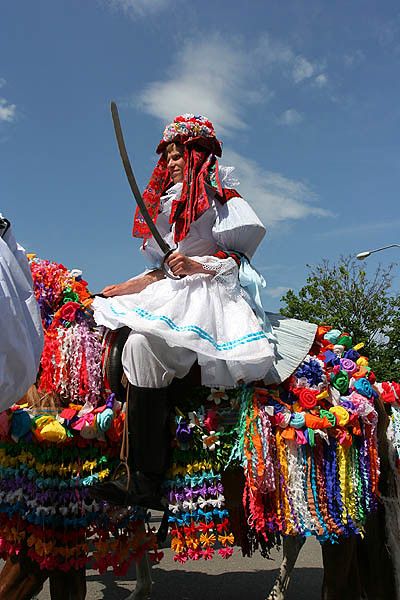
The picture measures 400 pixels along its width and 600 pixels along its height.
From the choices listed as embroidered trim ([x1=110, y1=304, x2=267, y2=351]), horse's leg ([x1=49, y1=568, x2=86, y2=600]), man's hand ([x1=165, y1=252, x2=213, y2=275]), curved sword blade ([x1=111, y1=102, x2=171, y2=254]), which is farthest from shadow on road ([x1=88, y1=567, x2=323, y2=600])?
curved sword blade ([x1=111, y1=102, x2=171, y2=254])

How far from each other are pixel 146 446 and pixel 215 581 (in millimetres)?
2765

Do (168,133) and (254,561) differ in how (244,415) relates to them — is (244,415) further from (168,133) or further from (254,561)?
(254,561)

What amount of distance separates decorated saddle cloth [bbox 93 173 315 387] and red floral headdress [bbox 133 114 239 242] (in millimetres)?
70

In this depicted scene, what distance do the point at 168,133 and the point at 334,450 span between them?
6.35 ft

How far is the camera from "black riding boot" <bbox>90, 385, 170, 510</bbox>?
2729mm

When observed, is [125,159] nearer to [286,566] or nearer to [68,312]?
[68,312]

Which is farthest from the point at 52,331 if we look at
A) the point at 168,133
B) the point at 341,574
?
the point at 341,574

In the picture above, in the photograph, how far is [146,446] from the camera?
9.16 ft

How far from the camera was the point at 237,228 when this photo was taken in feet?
10.1

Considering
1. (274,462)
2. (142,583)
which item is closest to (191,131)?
(274,462)

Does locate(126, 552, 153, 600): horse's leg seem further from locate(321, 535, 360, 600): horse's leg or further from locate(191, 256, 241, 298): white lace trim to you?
locate(191, 256, 241, 298): white lace trim

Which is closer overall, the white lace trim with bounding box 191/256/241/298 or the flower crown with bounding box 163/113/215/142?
the white lace trim with bounding box 191/256/241/298

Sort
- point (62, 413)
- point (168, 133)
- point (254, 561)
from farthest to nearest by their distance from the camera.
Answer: point (254, 561) → point (168, 133) → point (62, 413)

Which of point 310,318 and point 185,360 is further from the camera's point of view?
point 310,318
